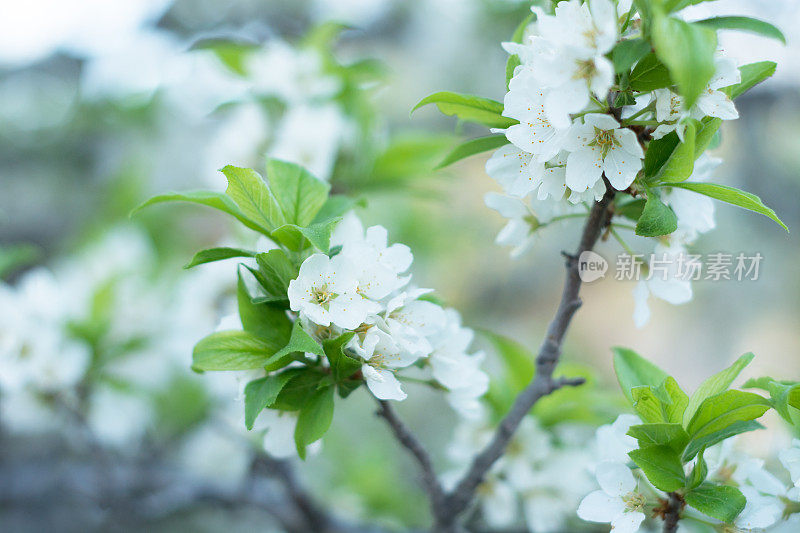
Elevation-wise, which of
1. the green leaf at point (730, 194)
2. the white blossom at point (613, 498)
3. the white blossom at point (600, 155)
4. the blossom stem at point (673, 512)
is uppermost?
the white blossom at point (600, 155)

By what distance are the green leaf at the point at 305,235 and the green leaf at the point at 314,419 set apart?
0.12m

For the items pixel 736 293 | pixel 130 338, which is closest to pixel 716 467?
pixel 130 338

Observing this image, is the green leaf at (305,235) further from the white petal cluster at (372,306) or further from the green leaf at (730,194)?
the green leaf at (730,194)

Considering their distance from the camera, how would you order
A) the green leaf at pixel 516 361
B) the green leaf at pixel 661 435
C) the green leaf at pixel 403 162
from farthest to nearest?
the green leaf at pixel 403 162 < the green leaf at pixel 516 361 < the green leaf at pixel 661 435

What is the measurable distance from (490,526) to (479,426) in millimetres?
159

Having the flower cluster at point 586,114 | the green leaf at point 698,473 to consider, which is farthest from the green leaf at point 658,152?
the green leaf at point 698,473

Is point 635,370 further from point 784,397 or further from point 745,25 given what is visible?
point 745,25

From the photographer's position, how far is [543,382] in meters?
0.56

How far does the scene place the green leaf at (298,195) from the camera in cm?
53

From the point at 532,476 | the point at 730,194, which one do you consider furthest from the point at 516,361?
the point at 730,194

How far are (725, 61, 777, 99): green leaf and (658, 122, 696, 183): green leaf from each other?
0.28 ft

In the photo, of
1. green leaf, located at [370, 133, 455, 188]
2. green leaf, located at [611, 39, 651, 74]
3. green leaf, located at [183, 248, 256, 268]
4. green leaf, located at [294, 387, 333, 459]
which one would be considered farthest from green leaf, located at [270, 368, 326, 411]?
green leaf, located at [370, 133, 455, 188]

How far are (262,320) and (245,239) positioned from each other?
0.53 m

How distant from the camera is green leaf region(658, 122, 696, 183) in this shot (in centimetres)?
41
